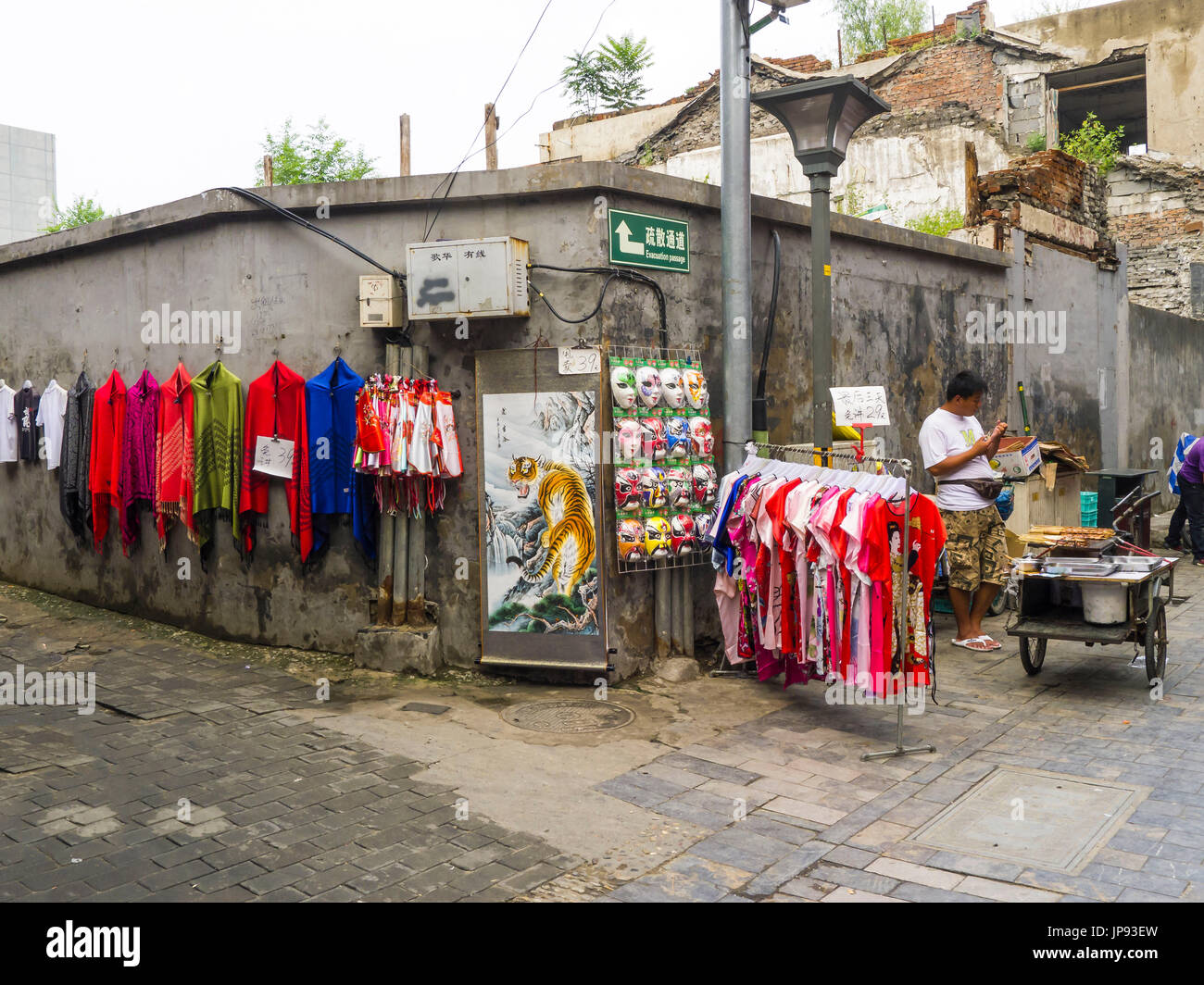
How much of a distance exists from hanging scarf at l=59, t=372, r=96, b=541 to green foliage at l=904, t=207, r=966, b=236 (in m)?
10.2

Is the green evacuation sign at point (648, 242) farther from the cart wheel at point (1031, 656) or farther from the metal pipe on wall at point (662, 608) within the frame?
the cart wheel at point (1031, 656)

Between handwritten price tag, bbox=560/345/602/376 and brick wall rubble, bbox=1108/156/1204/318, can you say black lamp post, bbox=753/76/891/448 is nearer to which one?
handwritten price tag, bbox=560/345/602/376

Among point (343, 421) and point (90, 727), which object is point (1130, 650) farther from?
point (90, 727)

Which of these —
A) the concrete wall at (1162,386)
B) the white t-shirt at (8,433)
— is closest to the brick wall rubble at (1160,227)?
the concrete wall at (1162,386)

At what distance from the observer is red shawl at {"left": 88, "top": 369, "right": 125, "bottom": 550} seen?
8.95m

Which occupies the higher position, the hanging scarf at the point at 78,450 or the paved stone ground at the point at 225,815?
the hanging scarf at the point at 78,450

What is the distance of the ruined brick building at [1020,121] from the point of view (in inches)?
784

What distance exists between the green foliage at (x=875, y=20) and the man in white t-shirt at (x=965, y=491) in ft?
107

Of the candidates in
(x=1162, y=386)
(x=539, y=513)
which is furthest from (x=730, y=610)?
(x=1162, y=386)

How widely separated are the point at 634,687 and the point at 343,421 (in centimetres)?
296

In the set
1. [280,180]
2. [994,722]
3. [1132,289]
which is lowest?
[994,722]

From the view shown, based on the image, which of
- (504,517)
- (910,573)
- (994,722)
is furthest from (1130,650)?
(504,517)

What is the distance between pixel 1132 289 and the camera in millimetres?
20922

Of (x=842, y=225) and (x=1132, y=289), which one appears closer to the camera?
(x=842, y=225)
